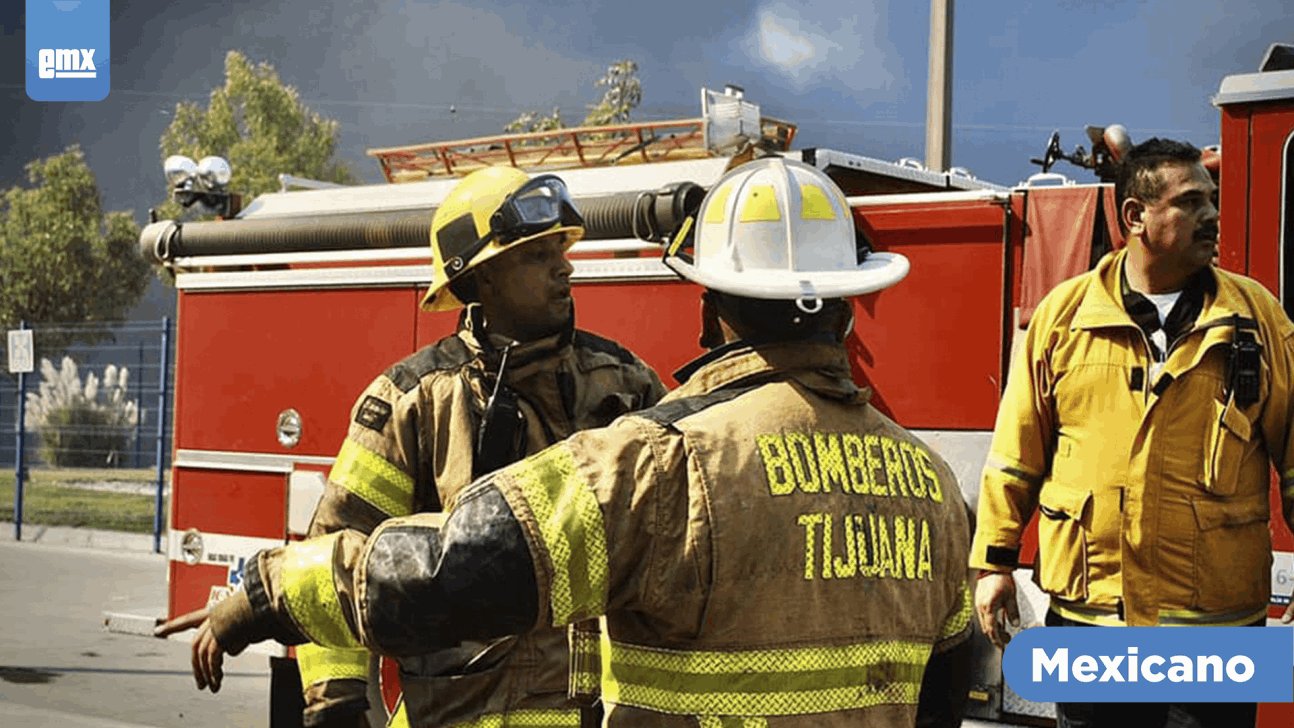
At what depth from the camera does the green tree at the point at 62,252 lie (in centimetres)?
3312

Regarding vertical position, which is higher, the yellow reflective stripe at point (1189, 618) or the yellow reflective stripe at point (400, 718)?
the yellow reflective stripe at point (1189, 618)

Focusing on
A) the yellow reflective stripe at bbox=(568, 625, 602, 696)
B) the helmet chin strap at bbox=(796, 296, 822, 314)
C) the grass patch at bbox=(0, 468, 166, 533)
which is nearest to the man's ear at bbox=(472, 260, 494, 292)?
the yellow reflective stripe at bbox=(568, 625, 602, 696)

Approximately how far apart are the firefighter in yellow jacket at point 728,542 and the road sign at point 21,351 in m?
15.5

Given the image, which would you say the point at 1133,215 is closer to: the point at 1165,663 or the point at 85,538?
the point at 1165,663

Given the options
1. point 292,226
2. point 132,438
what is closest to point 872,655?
point 292,226

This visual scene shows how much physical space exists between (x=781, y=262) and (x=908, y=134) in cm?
17099

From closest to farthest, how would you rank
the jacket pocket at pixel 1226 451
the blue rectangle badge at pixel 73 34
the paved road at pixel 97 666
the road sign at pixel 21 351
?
the jacket pocket at pixel 1226 451, the paved road at pixel 97 666, the blue rectangle badge at pixel 73 34, the road sign at pixel 21 351

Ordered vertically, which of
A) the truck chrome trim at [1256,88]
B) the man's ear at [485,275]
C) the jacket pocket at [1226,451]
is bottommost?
the jacket pocket at [1226,451]

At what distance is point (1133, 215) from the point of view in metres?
3.73

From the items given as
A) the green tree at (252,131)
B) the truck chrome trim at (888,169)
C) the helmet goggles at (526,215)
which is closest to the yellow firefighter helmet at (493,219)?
the helmet goggles at (526,215)

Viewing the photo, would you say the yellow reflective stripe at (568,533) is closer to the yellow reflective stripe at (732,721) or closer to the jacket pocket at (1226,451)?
the yellow reflective stripe at (732,721)

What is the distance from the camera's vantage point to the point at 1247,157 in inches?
169

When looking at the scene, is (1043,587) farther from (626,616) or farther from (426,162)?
(426,162)

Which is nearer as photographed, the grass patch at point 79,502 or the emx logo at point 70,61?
the emx logo at point 70,61
